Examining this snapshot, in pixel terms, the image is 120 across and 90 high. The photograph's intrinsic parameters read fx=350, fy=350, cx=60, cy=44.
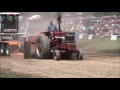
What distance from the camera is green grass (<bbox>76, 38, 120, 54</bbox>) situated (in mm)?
21125

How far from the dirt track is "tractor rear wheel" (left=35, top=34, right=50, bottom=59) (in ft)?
1.92

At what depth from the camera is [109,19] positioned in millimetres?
20594

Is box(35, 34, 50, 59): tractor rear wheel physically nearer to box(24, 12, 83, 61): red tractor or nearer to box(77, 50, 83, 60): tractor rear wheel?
box(24, 12, 83, 61): red tractor

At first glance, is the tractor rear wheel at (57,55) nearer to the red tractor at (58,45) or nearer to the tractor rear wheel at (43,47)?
the red tractor at (58,45)

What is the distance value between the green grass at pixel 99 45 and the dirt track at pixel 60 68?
5447 millimetres

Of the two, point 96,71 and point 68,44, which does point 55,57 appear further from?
point 96,71

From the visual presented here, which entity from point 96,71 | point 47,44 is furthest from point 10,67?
point 96,71

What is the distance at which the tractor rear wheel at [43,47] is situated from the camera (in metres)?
16.0

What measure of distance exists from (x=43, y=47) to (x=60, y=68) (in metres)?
2.57

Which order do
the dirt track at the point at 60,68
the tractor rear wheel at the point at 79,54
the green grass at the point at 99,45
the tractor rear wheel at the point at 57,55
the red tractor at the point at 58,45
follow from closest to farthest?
the dirt track at the point at 60,68
the tractor rear wheel at the point at 57,55
the red tractor at the point at 58,45
the tractor rear wheel at the point at 79,54
the green grass at the point at 99,45

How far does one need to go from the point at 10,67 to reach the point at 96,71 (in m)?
3.56

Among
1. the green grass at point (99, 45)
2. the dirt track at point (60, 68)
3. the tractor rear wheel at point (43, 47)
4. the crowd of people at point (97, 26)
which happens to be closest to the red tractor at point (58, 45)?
the tractor rear wheel at point (43, 47)

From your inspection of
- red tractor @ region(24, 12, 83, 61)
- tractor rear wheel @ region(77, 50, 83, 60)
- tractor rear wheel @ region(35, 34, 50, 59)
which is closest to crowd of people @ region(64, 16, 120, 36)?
tractor rear wheel @ region(77, 50, 83, 60)

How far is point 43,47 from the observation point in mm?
16125
